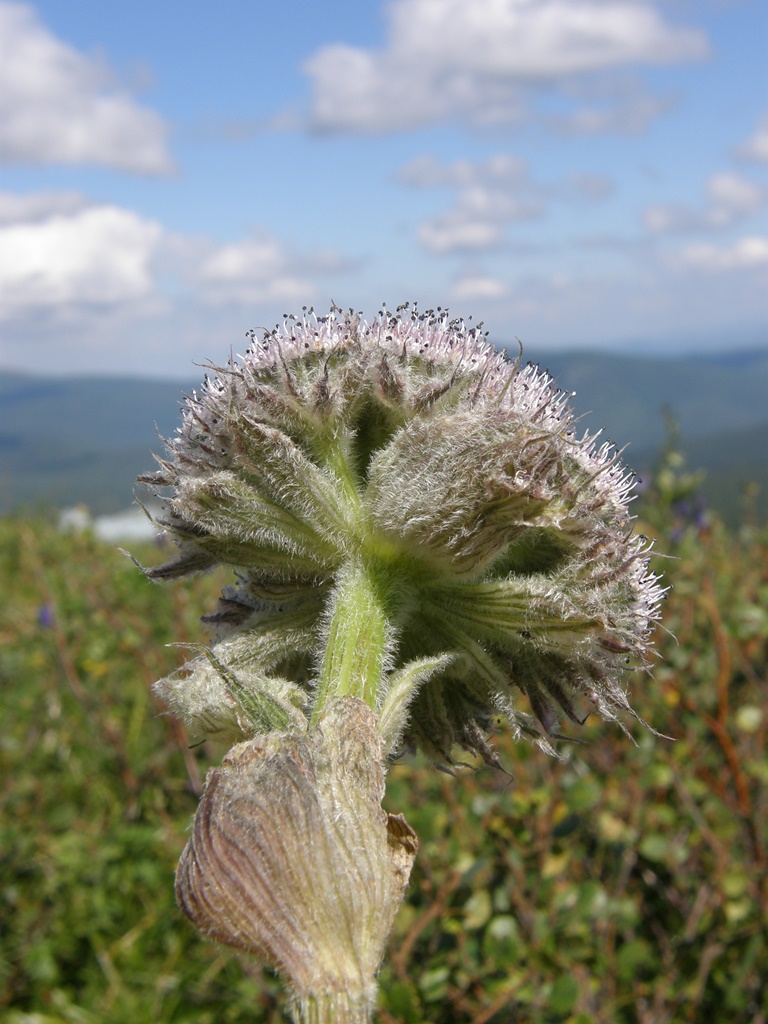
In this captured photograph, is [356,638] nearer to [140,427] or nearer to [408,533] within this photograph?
[408,533]

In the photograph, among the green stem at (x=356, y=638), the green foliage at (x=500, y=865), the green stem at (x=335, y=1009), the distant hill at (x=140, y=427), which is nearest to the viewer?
the green stem at (x=335, y=1009)

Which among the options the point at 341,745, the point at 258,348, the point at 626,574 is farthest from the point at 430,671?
the point at 258,348

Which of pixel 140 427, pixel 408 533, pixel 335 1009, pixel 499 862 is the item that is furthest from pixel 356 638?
pixel 140 427

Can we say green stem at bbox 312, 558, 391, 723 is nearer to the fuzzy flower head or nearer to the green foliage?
the fuzzy flower head

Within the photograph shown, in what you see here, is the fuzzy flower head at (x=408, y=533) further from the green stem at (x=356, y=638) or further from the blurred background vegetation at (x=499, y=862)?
the blurred background vegetation at (x=499, y=862)

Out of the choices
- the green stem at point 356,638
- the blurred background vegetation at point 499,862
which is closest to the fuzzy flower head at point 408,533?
the green stem at point 356,638

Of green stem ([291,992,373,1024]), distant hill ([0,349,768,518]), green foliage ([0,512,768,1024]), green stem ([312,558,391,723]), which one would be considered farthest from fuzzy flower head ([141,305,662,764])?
distant hill ([0,349,768,518])

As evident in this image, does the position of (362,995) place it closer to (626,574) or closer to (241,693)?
(241,693)
